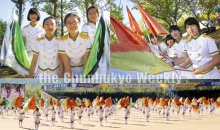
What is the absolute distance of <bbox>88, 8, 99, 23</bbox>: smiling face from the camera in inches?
465

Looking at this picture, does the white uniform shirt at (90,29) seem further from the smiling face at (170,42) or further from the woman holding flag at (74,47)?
the smiling face at (170,42)

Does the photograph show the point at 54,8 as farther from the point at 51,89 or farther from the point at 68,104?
the point at 68,104

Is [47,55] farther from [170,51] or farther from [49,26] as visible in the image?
[170,51]

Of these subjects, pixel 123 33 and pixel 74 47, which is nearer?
pixel 74 47

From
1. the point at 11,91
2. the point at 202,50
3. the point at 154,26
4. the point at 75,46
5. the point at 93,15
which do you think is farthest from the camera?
the point at 154,26

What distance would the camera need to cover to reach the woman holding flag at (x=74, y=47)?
1127 centimetres

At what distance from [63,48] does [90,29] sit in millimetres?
1145

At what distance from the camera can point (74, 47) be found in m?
11.3

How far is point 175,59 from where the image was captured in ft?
42.1

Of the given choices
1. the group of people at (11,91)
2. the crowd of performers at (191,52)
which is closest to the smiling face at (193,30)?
the crowd of performers at (191,52)

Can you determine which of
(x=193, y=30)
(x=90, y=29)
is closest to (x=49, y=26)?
(x=90, y=29)

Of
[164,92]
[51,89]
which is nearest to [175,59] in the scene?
[164,92]

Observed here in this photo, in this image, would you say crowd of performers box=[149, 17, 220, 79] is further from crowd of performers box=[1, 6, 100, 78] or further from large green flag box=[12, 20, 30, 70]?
large green flag box=[12, 20, 30, 70]

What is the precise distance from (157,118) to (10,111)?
17.2 ft
